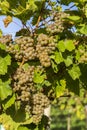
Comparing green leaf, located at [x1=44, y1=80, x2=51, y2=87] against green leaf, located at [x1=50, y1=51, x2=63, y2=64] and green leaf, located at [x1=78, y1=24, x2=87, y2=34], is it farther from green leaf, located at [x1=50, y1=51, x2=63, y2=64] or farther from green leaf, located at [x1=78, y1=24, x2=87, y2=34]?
green leaf, located at [x1=78, y1=24, x2=87, y2=34]

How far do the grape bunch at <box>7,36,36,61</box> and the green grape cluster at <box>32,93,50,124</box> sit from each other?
0.32 metres

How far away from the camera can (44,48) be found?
3.05m

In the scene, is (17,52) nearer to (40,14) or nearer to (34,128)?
(40,14)

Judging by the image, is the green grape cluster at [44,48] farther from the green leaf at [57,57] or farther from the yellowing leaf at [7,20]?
the yellowing leaf at [7,20]

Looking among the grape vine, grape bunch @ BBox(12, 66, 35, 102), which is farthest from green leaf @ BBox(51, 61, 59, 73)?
grape bunch @ BBox(12, 66, 35, 102)

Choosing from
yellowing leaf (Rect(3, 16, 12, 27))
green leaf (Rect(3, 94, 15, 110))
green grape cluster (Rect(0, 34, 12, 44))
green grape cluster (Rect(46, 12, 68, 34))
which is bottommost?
green leaf (Rect(3, 94, 15, 110))

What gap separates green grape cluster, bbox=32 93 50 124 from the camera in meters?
3.18

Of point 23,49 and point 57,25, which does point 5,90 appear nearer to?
point 23,49

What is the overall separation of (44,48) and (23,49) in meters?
0.20

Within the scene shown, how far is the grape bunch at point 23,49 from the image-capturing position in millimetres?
3070

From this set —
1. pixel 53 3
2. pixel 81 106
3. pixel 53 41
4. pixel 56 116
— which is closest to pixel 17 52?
pixel 53 41

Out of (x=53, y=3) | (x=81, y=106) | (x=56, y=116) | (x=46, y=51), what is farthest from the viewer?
(x=56, y=116)

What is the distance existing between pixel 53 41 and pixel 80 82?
1.99ft

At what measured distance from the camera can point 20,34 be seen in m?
3.51
